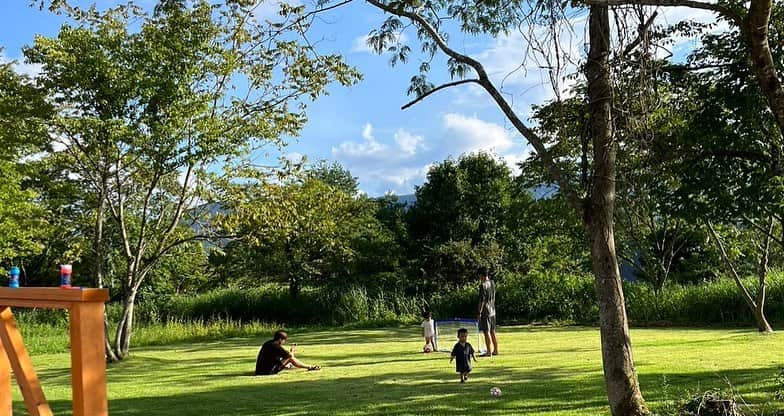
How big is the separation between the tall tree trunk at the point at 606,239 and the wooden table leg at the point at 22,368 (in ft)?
12.8

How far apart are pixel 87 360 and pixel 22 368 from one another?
110 centimetres

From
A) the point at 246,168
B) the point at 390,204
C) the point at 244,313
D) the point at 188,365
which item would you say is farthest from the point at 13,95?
the point at 390,204

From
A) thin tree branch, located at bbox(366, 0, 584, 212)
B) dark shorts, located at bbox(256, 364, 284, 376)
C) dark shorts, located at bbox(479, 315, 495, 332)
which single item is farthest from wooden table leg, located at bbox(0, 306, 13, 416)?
dark shorts, located at bbox(479, 315, 495, 332)

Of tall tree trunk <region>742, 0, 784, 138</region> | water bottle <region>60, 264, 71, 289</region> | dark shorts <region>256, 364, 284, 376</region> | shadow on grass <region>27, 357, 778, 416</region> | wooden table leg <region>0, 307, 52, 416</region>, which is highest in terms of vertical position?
tall tree trunk <region>742, 0, 784, 138</region>

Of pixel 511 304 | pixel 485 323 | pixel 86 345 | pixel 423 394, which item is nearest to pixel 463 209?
pixel 511 304

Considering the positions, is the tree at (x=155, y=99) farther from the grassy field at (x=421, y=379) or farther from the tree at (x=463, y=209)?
the tree at (x=463, y=209)

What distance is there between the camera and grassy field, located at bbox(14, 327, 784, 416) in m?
7.41

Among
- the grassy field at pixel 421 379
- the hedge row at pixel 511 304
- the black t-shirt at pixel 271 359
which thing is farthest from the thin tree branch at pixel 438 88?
the hedge row at pixel 511 304

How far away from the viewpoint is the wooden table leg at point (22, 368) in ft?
14.6

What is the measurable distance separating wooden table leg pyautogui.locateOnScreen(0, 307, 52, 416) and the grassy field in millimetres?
3098

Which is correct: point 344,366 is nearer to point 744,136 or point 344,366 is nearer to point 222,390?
point 222,390

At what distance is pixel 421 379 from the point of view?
387 inches

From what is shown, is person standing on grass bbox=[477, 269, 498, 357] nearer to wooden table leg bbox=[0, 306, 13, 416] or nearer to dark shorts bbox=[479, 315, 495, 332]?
dark shorts bbox=[479, 315, 495, 332]

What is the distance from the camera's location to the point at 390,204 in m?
33.7
